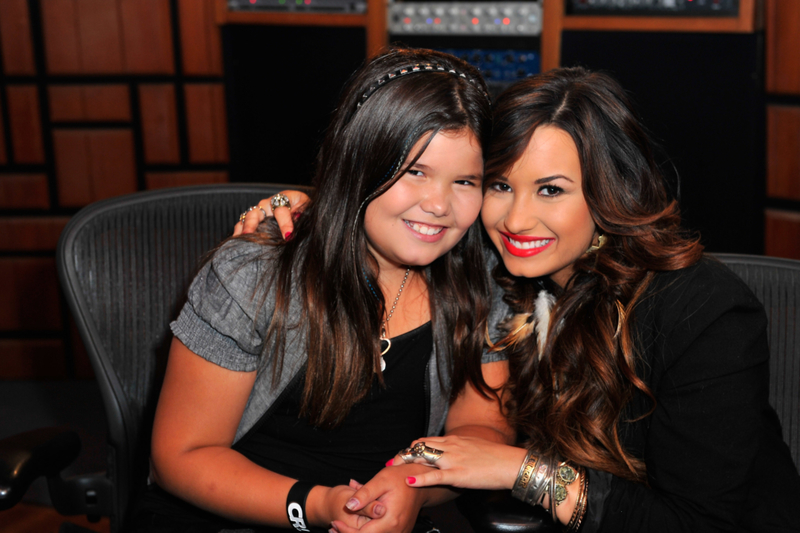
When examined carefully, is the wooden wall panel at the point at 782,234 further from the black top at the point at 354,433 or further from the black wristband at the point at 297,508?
the black wristband at the point at 297,508

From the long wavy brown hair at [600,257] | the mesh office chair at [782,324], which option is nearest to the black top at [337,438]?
the long wavy brown hair at [600,257]

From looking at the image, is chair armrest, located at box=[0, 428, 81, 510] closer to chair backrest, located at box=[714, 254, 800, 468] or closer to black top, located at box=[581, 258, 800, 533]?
black top, located at box=[581, 258, 800, 533]

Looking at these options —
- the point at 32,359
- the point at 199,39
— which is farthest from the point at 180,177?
the point at 32,359

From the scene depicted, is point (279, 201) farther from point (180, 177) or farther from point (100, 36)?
point (100, 36)

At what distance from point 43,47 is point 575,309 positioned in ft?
8.00

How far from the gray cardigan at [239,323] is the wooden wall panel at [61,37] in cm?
197

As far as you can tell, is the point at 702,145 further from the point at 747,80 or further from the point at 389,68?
the point at 389,68

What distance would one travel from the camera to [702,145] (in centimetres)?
242

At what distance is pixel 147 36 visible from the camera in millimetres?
2803

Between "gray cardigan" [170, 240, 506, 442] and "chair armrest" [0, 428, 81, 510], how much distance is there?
0.91ft

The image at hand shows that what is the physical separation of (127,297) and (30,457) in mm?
340

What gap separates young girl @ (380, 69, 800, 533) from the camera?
111cm

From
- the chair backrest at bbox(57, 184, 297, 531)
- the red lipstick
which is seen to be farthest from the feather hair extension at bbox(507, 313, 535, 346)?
the chair backrest at bbox(57, 184, 297, 531)

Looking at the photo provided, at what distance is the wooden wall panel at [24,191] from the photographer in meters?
2.86
